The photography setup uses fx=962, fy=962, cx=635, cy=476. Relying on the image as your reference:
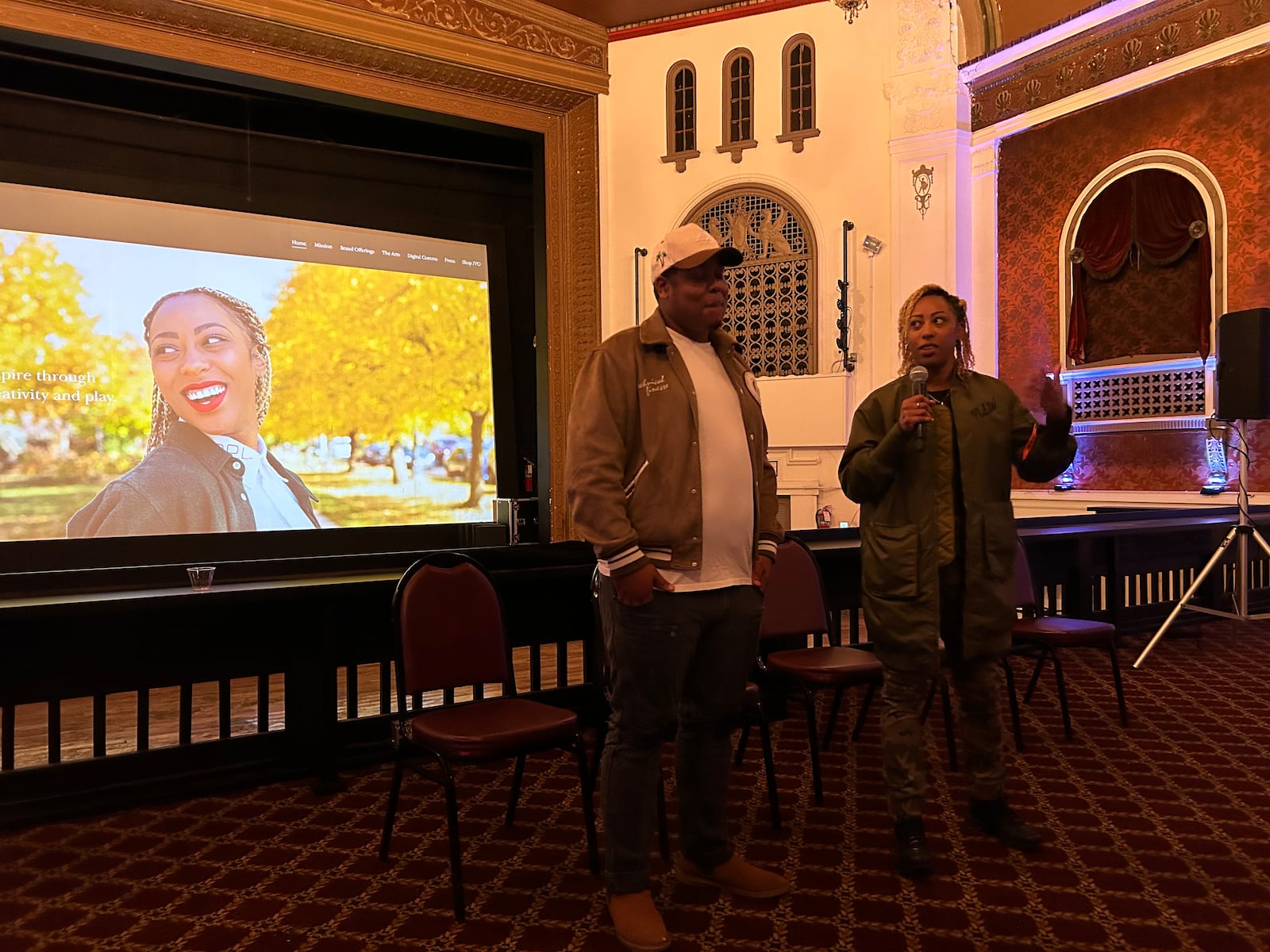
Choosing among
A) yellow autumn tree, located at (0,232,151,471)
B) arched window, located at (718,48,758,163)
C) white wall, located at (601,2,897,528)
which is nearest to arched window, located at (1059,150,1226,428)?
white wall, located at (601,2,897,528)

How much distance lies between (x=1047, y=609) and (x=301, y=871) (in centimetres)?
471

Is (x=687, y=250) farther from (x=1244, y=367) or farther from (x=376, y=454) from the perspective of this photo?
(x=376, y=454)

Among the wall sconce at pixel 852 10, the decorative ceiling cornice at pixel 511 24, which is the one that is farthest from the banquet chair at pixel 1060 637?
the wall sconce at pixel 852 10

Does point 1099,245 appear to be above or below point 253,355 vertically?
above

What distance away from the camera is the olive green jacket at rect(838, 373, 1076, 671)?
2.46 meters

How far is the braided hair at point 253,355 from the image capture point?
6840mm

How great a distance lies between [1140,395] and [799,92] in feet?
14.7

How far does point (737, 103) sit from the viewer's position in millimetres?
10086

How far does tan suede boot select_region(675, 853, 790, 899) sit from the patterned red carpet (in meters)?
0.03

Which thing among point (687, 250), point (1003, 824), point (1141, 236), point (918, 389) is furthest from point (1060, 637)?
point (1141, 236)

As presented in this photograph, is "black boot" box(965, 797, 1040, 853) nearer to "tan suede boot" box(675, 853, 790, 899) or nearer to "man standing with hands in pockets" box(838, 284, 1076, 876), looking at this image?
"man standing with hands in pockets" box(838, 284, 1076, 876)

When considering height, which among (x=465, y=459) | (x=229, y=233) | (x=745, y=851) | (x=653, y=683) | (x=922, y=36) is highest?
(x=922, y=36)

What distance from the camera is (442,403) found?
8523 millimetres

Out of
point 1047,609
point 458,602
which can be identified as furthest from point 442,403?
point 458,602
